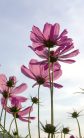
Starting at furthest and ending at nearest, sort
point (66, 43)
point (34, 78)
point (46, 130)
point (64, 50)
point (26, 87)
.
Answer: point (26, 87) < point (34, 78) < point (64, 50) < point (66, 43) < point (46, 130)

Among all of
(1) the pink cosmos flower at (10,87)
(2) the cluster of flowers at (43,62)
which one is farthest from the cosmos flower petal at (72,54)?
(1) the pink cosmos flower at (10,87)

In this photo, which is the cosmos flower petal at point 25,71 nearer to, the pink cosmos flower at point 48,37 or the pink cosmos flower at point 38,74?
the pink cosmos flower at point 38,74

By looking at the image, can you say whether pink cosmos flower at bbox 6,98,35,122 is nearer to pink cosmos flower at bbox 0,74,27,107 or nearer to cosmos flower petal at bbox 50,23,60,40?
pink cosmos flower at bbox 0,74,27,107

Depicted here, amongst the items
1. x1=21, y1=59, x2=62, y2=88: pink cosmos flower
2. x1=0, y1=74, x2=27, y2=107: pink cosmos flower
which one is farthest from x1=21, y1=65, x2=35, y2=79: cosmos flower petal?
x1=0, y1=74, x2=27, y2=107: pink cosmos flower

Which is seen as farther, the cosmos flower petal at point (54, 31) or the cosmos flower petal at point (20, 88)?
the cosmos flower petal at point (20, 88)

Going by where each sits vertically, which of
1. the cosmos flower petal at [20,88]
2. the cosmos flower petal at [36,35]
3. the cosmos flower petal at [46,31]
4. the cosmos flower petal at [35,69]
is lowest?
the cosmos flower petal at [20,88]

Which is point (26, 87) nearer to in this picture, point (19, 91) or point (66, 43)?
point (19, 91)

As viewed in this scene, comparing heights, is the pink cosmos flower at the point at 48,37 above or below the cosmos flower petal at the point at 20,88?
above

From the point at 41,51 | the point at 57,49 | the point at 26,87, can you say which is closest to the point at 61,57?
the point at 57,49

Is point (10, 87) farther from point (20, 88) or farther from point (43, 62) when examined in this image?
point (43, 62)
